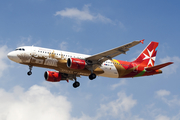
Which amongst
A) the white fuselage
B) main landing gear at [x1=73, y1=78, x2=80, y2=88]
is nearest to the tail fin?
main landing gear at [x1=73, y1=78, x2=80, y2=88]

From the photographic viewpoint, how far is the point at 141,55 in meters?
46.5

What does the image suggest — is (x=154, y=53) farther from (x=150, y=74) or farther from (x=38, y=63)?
(x=38, y=63)

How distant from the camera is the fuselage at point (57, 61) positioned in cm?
3728

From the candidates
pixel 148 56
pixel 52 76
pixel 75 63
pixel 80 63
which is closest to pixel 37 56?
pixel 75 63

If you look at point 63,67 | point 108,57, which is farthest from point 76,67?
point 108,57

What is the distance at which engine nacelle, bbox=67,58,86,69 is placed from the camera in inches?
1480

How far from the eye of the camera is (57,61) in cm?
3800

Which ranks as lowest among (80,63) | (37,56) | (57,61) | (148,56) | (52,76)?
(80,63)

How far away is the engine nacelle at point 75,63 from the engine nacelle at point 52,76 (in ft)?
21.7

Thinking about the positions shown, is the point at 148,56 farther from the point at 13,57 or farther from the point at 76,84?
the point at 13,57

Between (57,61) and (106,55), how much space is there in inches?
269

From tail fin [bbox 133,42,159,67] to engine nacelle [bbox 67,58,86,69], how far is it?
10.9 m

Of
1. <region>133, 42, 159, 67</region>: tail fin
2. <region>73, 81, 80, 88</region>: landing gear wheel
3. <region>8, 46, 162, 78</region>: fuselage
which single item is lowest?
<region>73, 81, 80, 88</region>: landing gear wheel

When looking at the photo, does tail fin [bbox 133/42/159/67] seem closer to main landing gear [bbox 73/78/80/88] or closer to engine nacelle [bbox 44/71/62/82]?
main landing gear [bbox 73/78/80/88]
